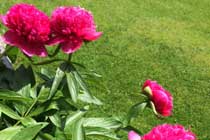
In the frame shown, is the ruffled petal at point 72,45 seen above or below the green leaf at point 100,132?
above

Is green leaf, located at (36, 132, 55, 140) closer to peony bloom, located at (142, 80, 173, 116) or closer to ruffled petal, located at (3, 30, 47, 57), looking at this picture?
ruffled petal, located at (3, 30, 47, 57)

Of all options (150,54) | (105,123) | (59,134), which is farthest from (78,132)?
(150,54)

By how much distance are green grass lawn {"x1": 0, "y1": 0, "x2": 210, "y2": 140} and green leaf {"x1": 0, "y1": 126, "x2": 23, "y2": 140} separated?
8.77ft

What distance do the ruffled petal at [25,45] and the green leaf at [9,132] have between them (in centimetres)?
29

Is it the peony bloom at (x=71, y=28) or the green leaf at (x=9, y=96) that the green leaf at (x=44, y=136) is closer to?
the green leaf at (x=9, y=96)

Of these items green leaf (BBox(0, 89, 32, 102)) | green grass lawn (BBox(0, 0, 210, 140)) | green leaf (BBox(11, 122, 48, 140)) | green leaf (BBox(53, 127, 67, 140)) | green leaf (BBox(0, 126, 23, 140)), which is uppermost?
green leaf (BBox(0, 89, 32, 102))

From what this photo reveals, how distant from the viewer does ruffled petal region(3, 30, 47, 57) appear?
187 centimetres

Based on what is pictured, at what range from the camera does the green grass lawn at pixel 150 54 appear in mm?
5035

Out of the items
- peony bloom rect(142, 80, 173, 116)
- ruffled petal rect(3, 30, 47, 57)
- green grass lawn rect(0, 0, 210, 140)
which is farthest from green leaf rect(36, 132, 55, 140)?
green grass lawn rect(0, 0, 210, 140)

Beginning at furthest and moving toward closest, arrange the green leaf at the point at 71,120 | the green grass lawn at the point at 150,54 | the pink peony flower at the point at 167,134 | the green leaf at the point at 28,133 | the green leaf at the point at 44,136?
the green grass lawn at the point at 150,54
the green leaf at the point at 71,120
the green leaf at the point at 44,136
the green leaf at the point at 28,133
the pink peony flower at the point at 167,134

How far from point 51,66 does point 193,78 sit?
5.53 ft

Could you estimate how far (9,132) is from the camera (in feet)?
6.22

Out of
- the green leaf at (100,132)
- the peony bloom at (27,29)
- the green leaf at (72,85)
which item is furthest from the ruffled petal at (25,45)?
the green leaf at (100,132)

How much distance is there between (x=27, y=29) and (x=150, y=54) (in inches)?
176
